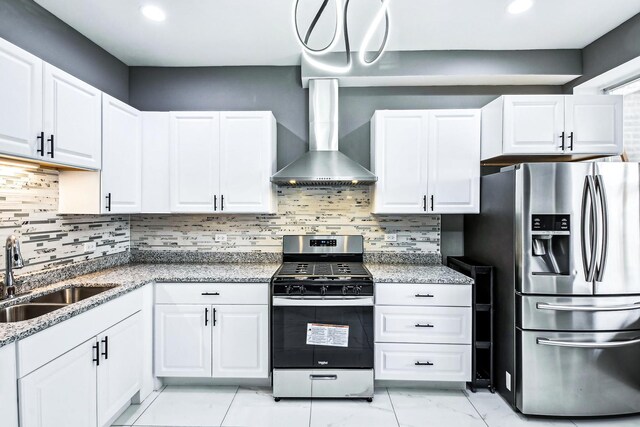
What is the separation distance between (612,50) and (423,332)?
252cm

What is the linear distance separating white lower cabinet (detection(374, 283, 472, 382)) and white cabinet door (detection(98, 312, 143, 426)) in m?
1.66

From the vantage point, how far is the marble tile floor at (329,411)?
7.20 feet

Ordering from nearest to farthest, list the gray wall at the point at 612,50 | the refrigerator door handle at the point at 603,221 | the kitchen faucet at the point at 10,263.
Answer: the kitchen faucet at the point at 10,263 → the refrigerator door handle at the point at 603,221 → the gray wall at the point at 612,50

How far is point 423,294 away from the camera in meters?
2.52

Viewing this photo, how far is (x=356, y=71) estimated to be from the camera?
9.61ft

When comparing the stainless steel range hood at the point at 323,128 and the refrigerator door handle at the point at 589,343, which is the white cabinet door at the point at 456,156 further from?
the refrigerator door handle at the point at 589,343

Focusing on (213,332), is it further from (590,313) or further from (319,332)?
(590,313)

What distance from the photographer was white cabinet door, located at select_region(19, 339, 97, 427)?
145 cm

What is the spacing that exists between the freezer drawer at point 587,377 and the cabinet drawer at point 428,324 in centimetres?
49

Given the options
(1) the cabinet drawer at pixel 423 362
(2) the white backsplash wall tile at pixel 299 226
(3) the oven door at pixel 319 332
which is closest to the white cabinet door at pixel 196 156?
(2) the white backsplash wall tile at pixel 299 226

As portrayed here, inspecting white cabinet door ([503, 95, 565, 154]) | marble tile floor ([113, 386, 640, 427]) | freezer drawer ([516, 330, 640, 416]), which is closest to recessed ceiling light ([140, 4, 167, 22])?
white cabinet door ([503, 95, 565, 154])

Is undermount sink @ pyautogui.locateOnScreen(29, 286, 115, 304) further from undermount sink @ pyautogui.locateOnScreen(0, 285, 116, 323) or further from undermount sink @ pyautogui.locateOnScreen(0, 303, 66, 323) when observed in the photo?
undermount sink @ pyautogui.locateOnScreen(0, 303, 66, 323)

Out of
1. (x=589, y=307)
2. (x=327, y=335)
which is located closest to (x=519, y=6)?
(x=589, y=307)

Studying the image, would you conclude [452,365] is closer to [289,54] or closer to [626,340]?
[626,340]
